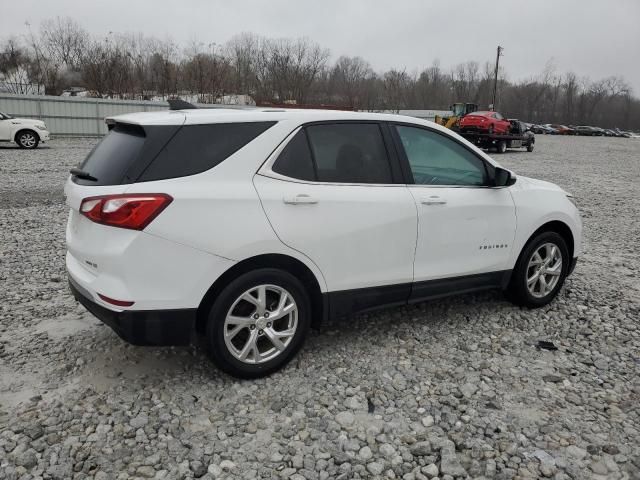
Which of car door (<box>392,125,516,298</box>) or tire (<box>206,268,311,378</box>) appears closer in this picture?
tire (<box>206,268,311,378</box>)

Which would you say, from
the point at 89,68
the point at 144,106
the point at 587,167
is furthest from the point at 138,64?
the point at 587,167

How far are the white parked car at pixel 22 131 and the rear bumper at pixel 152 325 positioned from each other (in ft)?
60.3

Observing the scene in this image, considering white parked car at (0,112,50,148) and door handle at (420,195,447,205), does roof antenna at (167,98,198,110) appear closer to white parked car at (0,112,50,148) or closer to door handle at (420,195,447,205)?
door handle at (420,195,447,205)

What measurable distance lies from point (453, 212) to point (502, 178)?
0.58m

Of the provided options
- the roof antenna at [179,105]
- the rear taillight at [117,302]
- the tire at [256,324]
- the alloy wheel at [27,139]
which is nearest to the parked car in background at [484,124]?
the alloy wheel at [27,139]

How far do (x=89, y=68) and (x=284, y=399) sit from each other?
43085mm

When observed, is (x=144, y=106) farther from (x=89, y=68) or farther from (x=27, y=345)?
(x=27, y=345)

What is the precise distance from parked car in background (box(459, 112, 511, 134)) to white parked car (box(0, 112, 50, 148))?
1838cm

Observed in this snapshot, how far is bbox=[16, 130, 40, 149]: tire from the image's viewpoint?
1872 cm

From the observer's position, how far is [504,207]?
4.32 m

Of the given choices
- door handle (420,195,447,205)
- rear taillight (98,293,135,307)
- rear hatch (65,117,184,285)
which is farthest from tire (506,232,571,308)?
rear taillight (98,293,135,307)

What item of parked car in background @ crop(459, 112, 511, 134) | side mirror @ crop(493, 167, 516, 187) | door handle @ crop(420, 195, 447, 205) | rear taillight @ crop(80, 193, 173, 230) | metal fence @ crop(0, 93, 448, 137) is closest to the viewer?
rear taillight @ crop(80, 193, 173, 230)

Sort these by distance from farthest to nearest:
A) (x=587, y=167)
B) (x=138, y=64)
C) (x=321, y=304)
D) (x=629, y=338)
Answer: (x=138, y=64) < (x=587, y=167) < (x=629, y=338) < (x=321, y=304)

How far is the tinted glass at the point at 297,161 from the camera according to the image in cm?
336
